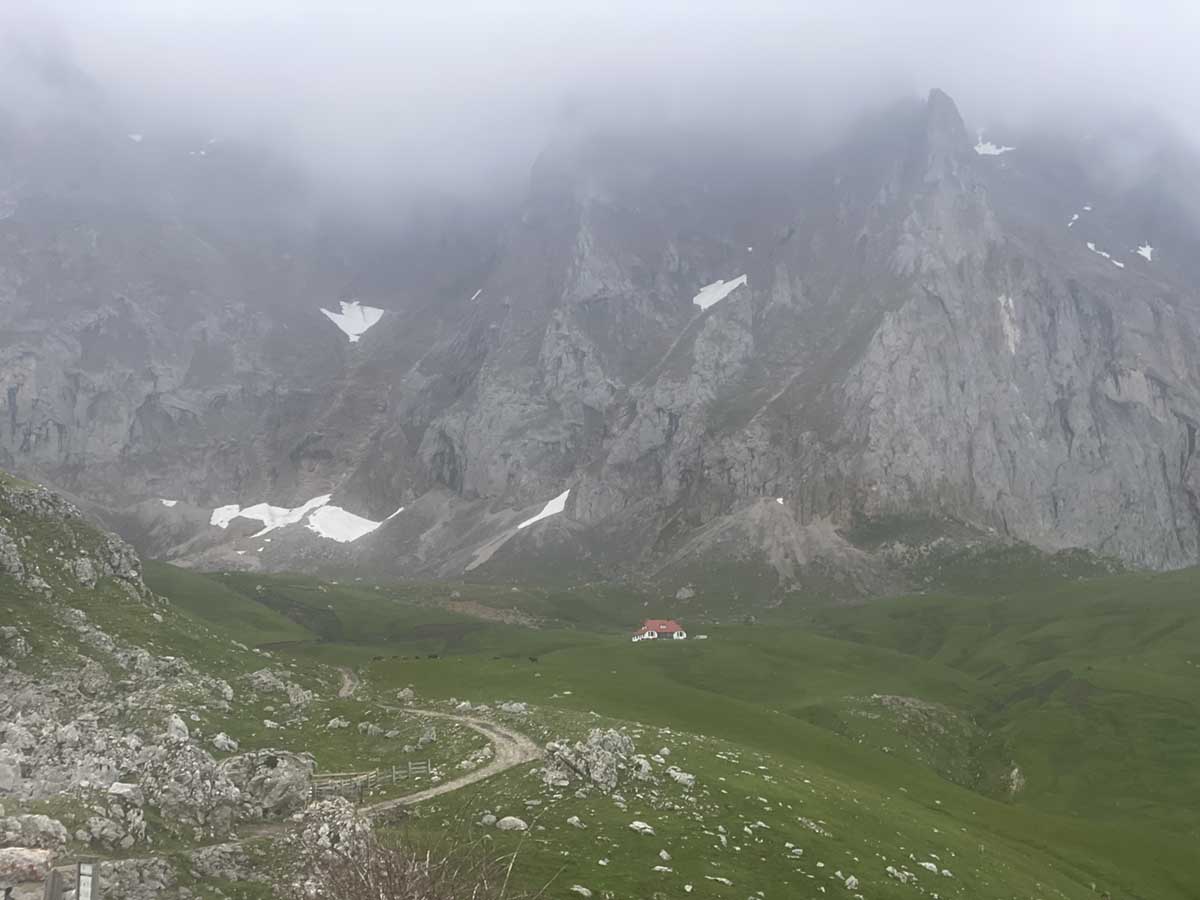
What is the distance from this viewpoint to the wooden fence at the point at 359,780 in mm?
39281

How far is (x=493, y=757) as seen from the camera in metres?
47.7

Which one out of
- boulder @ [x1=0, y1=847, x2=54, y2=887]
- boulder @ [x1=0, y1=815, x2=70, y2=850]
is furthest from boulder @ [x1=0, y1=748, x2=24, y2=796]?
boulder @ [x1=0, y1=847, x2=54, y2=887]

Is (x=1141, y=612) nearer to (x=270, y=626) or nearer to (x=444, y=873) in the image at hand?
(x=270, y=626)

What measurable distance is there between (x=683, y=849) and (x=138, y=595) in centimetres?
6141

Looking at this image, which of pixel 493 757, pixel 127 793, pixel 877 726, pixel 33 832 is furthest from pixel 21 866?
pixel 877 726

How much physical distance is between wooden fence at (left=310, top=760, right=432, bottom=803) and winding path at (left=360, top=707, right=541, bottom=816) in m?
1.88

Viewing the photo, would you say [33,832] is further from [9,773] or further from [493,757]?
[493,757]

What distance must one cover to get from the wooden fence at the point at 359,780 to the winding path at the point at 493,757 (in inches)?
74.1

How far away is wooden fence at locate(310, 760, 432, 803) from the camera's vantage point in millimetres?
39281

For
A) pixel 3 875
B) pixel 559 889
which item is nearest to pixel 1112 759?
pixel 559 889

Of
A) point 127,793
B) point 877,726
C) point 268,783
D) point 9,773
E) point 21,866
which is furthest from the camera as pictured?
point 877,726

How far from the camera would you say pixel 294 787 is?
35406 mm

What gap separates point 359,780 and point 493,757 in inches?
307

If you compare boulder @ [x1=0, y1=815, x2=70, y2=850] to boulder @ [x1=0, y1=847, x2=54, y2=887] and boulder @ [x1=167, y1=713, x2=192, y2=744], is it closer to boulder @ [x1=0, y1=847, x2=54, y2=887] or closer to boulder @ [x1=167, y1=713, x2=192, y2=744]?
boulder @ [x1=0, y1=847, x2=54, y2=887]
